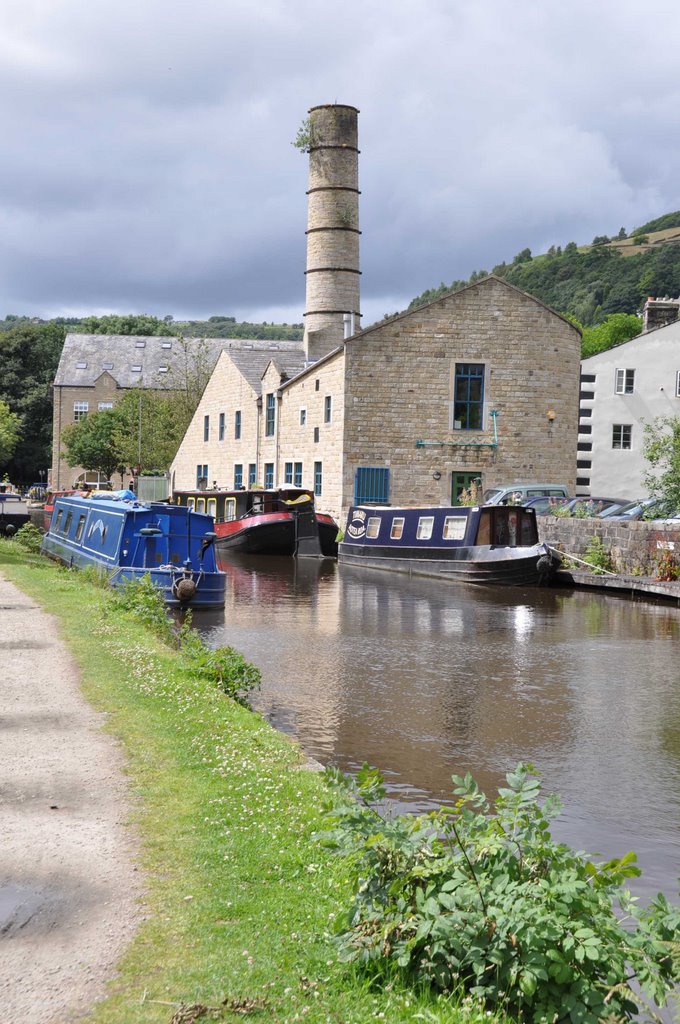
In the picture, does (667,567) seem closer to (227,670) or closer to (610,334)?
(227,670)

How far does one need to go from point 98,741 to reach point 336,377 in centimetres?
2944

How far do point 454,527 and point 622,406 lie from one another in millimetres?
15370

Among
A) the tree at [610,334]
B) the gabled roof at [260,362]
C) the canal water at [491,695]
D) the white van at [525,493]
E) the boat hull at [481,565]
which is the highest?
the tree at [610,334]

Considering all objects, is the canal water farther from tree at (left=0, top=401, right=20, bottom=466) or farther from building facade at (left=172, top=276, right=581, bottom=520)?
tree at (left=0, top=401, right=20, bottom=466)

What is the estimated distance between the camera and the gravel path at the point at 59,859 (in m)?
3.79

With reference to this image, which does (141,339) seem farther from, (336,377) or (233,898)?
(233,898)

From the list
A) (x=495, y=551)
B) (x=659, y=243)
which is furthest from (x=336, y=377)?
(x=659, y=243)

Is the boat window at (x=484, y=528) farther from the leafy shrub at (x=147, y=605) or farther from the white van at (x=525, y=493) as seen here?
the leafy shrub at (x=147, y=605)

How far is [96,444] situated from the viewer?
69.6 metres

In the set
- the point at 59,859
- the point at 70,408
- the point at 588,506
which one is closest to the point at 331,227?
the point at 588,506

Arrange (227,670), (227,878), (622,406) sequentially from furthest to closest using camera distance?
(622,406) → (227,670) → (227,878)

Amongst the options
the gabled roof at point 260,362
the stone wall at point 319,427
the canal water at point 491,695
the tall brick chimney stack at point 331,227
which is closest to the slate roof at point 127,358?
the gabled roof at point 260,362

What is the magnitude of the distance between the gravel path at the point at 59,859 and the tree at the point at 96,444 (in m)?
61.8

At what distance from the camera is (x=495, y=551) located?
25.4 m
